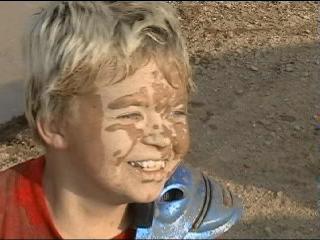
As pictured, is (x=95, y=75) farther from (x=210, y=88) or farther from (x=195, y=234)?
(x=210, y=88)

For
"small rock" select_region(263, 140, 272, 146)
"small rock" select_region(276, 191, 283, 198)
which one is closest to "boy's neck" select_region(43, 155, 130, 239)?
"small rock" select_region(276, 191, 283, 198)

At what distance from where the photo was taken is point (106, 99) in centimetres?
129

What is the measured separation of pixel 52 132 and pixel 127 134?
0.48 feet

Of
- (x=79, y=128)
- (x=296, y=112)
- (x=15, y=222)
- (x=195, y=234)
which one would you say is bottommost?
(x=296, y=112)

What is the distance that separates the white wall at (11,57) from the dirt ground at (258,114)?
0.16 meters

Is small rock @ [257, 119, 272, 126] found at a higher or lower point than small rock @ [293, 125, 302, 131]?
higher

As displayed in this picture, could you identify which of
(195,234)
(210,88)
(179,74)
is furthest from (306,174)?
(179,74)

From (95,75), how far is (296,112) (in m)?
1.83

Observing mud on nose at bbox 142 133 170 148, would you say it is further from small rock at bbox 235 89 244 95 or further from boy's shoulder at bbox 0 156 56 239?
small rock at bbox 235 89 244 95

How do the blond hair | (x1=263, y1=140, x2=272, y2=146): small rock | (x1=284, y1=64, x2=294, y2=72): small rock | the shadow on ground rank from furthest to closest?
(x1=284, y1=64, x2=294, y2=72): small rock → (x1=263, y1=140, x2=272, y2=146): small rock → the shadow on ground → the blond hair

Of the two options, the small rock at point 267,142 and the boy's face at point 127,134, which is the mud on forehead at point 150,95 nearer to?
the boy's face at point 127,134

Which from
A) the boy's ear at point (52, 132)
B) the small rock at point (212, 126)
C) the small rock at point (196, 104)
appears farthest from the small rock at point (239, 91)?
the boy's ear at point (52, 132)

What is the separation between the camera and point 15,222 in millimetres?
1385

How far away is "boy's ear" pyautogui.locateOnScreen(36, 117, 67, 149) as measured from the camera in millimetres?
1338
